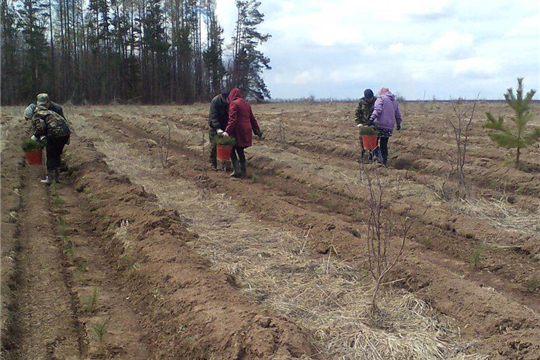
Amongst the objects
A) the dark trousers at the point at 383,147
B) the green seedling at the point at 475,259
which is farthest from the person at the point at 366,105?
the green seedling at the point at 475,259

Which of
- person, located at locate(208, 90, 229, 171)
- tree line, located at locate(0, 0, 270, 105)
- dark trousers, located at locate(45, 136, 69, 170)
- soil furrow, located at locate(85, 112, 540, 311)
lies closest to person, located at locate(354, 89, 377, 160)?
soil furrow, located at locate(85, 112, 540, 311)

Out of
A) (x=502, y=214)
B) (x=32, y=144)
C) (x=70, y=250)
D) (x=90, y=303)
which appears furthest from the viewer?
(x=32, y=144)

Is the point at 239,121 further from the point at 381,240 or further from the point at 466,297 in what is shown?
the point at 466,297

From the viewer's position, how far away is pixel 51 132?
9.03m

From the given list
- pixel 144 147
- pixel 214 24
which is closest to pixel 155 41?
pixel 214 24

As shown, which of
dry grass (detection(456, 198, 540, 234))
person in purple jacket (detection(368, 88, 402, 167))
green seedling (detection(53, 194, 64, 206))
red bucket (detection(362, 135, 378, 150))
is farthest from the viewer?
person in purple jacket (detection(368, 88, 402, 167))

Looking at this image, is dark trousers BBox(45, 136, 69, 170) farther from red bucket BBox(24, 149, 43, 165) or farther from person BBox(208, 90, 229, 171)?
person BBox(208, 90, 229, 171)

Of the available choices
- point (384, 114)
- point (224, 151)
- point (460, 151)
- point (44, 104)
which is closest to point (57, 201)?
point (44, 104)

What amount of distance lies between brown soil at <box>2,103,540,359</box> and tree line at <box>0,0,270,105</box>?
3836 cm

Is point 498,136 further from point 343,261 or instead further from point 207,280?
point 207,280

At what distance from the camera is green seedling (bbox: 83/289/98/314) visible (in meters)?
4.48

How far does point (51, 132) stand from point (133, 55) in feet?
143

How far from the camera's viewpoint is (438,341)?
13.0 feet

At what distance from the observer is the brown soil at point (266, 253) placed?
3.95m
